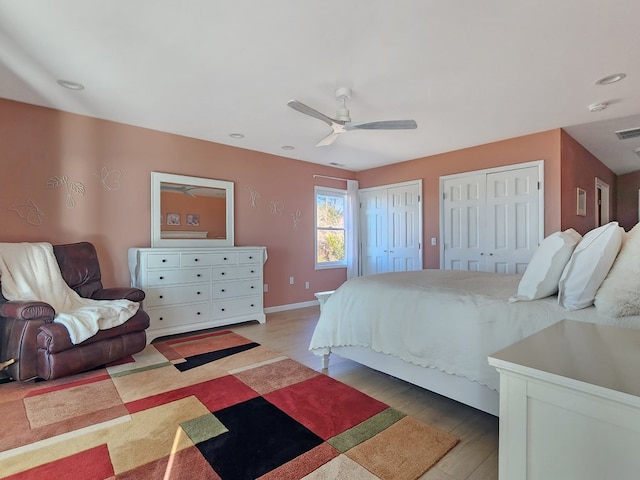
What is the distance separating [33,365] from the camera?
2.51m

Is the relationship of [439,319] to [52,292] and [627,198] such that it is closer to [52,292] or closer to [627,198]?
[52,292]

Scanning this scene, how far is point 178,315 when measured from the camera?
377 centimetres

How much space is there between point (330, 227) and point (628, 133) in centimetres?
421

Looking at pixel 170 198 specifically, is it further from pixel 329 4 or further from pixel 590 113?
pixel 590 113

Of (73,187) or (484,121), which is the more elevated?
(484,121)

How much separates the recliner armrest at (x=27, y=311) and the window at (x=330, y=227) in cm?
381

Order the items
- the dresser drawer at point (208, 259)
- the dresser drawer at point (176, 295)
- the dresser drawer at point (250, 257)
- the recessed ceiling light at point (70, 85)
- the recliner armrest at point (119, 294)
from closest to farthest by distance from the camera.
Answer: the recessed ceiling light at point (70, 85), the recliner armrest at point (119, 294), the dresser drawer at point (176, 295), the dresser drawer at point (208, 259), the dresser drawer at point (250, 257)

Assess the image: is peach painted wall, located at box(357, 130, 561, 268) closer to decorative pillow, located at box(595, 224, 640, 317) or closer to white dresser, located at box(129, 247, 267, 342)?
white dresser, located at box(129, 247, 267, 342)

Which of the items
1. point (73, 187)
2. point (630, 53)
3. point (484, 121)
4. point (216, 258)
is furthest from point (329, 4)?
point (73, 187)

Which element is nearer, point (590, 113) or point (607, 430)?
point (607, 430)

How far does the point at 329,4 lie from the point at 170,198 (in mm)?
3084

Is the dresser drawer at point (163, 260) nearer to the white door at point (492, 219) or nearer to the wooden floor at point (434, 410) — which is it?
the wooden floor at point (434, 410)

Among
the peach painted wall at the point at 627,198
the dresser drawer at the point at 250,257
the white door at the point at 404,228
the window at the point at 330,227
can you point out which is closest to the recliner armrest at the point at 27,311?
the dresser drawer at the point at 250,257

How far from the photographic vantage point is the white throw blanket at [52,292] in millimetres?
2625
